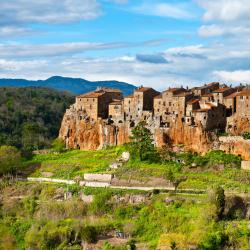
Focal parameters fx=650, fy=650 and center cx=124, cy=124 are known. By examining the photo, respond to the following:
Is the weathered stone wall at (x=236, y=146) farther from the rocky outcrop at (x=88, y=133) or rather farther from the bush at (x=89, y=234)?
the bush at (x=89, y=234)

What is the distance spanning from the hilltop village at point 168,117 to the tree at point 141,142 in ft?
6.40

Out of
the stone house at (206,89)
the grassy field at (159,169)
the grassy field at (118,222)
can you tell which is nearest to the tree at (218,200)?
the grassy field at (118,222)

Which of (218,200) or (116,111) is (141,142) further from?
(218,200)

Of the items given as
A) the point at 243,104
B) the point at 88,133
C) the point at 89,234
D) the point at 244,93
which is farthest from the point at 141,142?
the point at 89,234

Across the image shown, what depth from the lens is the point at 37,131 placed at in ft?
348

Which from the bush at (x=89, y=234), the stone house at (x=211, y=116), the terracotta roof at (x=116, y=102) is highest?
the terracotta roof at (x=116, y=102)

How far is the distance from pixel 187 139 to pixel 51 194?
55.6 ft

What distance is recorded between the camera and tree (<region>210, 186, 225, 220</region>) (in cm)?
5909

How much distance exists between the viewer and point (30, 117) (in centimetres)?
12900

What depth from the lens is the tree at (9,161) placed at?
82.1 meters

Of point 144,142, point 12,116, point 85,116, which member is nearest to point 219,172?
point 144,142

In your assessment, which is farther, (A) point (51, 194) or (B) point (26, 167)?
(B) point (26, 167)

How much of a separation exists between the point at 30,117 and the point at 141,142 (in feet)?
190

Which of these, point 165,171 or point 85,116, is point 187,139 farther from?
point 85,116
